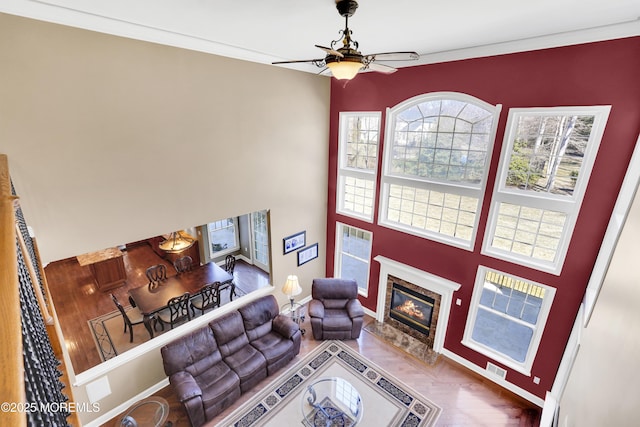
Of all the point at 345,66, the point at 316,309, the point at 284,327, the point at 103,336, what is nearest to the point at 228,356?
the point at 284,327

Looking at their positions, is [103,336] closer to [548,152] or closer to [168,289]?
[168,289]

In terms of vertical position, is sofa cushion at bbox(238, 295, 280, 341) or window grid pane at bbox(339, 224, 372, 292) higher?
window grid pane at bbox(339, 224, 372, 292)

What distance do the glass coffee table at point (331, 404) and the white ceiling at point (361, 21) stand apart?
506cm

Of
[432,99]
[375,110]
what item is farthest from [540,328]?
[375,110]

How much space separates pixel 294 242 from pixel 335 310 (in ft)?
5.52

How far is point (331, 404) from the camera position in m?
4.57

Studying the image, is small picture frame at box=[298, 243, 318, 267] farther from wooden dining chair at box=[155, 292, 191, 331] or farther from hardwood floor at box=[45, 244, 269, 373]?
wooden dining chair at box=[155, 292, 191, 331]

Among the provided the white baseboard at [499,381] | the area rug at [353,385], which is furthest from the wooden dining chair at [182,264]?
the white baseboard at [499,381]

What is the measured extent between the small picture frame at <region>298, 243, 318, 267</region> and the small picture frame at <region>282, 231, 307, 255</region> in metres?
0.15

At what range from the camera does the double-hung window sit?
475 cm

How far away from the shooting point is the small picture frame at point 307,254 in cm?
670

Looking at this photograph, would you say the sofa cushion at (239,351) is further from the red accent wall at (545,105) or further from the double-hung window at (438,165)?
the double-hung window at (438,165)

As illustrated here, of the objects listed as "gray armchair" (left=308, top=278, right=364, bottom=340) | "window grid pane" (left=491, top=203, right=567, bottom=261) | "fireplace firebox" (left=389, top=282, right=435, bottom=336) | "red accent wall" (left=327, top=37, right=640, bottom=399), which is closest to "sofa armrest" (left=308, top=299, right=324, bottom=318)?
"gray armchair" (left=308, top=278, right=364, bottom=340)

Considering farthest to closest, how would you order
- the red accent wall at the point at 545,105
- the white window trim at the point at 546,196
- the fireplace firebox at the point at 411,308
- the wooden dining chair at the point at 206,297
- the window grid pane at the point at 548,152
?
the wooden dining chair at the point at 206,297
the fireplace firebox at the point at 411,308
the window grid pane at the point at 548,152
the white window trim at the point at 546,196
the red accent wall at the point at 545,105
